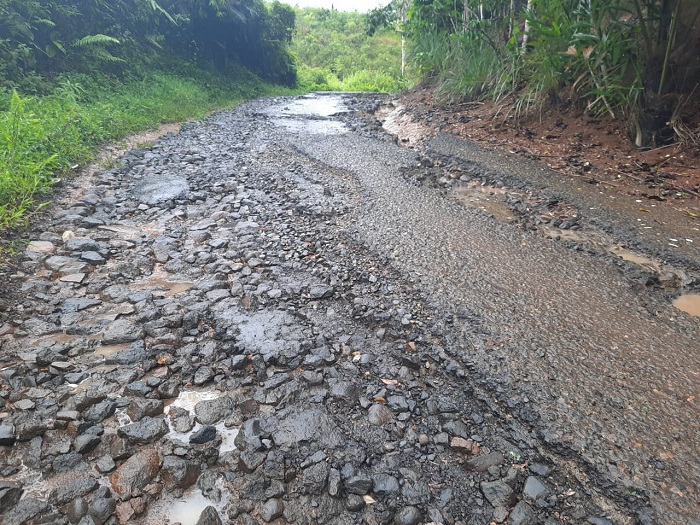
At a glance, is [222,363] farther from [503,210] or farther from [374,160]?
[374,160]

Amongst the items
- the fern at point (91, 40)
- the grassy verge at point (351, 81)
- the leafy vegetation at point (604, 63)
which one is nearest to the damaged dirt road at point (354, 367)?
the leafy vegetation at point (604, 63)

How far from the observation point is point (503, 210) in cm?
402

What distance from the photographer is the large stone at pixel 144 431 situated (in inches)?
68.8

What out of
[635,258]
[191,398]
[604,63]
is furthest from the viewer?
[604,63]

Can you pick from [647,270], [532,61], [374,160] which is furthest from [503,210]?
[532,61]

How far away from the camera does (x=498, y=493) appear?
152cm

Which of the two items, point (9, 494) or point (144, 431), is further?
point (144, 431)

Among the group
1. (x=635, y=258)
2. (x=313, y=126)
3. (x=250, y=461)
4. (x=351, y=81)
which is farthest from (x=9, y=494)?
(x=351, y=81)

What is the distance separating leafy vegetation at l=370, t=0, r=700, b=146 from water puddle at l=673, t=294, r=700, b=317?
3.06 m

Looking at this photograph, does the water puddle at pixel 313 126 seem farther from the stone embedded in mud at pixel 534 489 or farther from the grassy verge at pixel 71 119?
the stone embedded in mud at pixel 534 489

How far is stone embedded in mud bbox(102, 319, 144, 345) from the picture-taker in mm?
2348

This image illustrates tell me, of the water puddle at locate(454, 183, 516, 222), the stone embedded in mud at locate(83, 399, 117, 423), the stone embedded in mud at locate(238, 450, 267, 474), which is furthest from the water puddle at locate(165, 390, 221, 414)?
the water puddle at locate(454, 183, 516, 222)

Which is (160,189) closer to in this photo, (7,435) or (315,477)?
(7,435)

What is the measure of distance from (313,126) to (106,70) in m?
4.79
